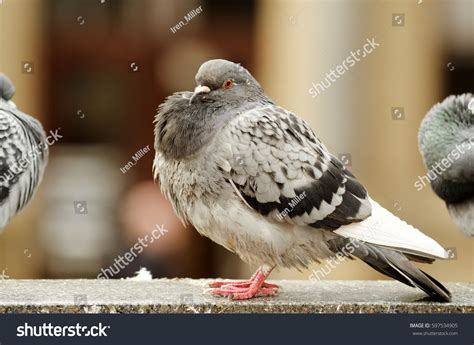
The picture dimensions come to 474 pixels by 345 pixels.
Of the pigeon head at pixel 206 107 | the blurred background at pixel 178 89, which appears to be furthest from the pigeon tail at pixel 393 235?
the blurred background at pixel 178 89

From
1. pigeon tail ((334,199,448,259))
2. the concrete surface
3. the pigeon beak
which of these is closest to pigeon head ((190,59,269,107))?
the pigeon beak

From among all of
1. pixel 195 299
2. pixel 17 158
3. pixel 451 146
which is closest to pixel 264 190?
pixel 195 299

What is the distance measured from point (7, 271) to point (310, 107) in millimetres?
2827

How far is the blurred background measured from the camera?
7855 mm

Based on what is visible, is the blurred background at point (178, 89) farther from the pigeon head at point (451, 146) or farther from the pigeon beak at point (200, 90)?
the pigeon beak at point (200, 90)

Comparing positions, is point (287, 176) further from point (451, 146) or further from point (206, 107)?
point (451, 146)

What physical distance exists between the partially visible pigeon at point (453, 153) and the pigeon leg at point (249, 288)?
1.05 m

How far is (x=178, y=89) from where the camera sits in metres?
7.96

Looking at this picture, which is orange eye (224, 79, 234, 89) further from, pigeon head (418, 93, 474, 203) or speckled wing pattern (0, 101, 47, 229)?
speckled wing pattern (0, 101, 47, 229)

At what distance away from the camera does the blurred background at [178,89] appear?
7855mm

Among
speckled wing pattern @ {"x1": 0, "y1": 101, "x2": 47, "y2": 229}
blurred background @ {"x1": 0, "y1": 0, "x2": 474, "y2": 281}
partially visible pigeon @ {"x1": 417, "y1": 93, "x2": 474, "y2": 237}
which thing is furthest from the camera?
blurred background @ {"x1": 0, "y1": 0, "x2": 474, "y2": 281}

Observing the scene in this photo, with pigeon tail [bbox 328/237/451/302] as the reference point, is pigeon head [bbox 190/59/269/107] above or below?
above

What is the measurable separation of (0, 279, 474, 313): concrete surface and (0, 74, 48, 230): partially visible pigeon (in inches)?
19.3

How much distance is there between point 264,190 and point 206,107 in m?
0.53
